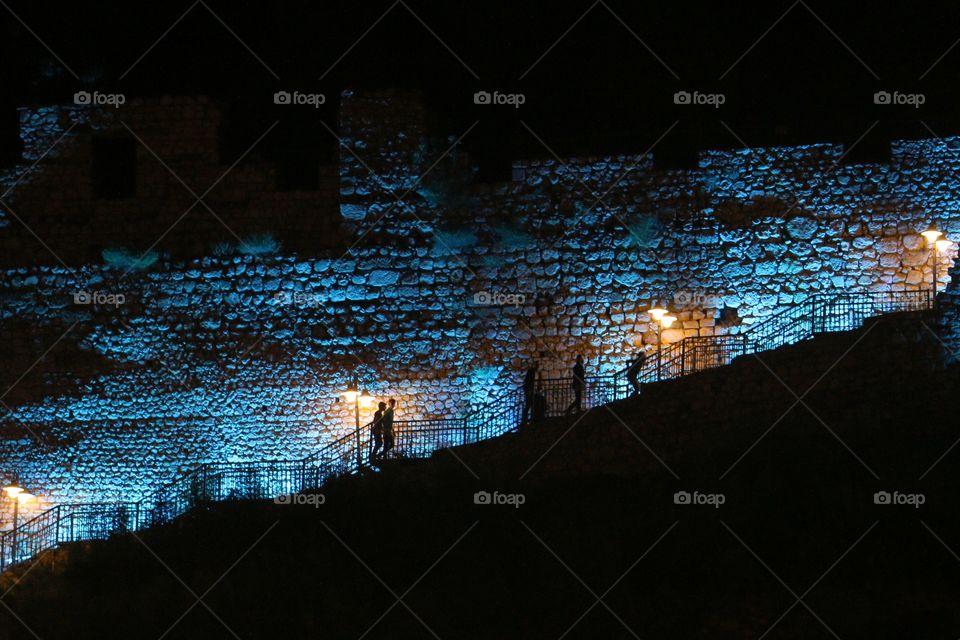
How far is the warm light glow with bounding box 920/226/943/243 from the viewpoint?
23359mm

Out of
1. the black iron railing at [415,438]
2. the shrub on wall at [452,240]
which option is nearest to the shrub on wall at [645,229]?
the black iron railing at [415,438]

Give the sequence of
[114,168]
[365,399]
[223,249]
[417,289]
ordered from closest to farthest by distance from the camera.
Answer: [365,399]
[417,289]
[223,249]
[114,168]

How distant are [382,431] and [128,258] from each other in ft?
20.0

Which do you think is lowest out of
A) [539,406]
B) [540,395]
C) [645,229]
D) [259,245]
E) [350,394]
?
[539,406]

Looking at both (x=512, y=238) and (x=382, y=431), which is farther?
(x=512, y=238)

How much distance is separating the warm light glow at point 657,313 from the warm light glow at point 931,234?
4.07 m

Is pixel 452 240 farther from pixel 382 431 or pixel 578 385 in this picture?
pixel 578 385

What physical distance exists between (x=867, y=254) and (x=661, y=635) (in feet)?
28.9

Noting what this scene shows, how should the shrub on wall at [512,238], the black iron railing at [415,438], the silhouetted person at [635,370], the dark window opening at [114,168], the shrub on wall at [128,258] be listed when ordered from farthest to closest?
the dark window opening at [114,168] < the shrub on wall at [128,258] < the shrub on wall at [512,238] < the black iron railing at [415,438] < the silhouetted person at [635,370]

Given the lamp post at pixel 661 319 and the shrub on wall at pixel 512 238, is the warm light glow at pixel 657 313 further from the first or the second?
the shrub on wall at pixel 512 238

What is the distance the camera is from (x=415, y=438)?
77.9 feet

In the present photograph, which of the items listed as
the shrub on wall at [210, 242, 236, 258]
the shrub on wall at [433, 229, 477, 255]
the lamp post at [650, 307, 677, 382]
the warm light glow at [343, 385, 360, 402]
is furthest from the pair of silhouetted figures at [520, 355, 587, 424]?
the shrub on wall at [210, 242, 236, 258]

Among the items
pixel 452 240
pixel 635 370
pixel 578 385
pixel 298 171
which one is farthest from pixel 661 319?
pixel 298 171

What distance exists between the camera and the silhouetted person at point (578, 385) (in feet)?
73.2
